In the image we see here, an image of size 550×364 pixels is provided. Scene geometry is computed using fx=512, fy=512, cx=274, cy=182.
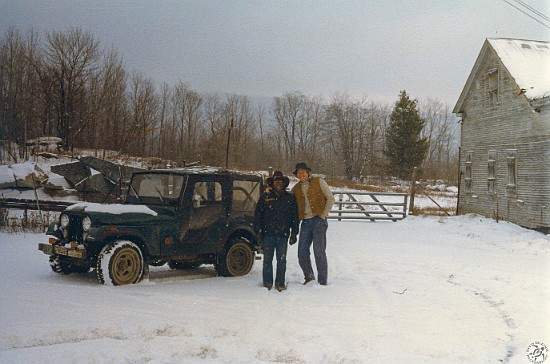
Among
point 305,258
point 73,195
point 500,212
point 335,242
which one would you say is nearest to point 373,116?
point 500,212

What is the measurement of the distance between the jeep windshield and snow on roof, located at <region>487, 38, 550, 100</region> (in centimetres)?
1600

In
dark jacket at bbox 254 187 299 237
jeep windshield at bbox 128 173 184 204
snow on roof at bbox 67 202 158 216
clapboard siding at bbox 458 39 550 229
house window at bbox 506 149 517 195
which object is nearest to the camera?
snow on roof at bbox 67 202 158 216

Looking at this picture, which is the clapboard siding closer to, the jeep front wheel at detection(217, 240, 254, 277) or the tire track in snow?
the tire track in snow

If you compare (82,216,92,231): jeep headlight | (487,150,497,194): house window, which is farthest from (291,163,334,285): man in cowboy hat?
(487,150,497,194): house window

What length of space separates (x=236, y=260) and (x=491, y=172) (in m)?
18.2

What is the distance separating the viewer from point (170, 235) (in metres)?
8.49

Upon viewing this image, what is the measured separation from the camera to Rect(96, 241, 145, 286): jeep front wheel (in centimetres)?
762

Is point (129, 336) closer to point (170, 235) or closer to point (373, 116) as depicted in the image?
point (170, 235)

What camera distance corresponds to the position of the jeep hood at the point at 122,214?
7.88m

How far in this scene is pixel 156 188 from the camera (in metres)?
9.16

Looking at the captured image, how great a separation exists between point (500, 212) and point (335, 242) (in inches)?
449

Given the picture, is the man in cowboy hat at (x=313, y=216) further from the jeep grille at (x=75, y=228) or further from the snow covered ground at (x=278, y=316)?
the jeep grille at (x=75, y=228)

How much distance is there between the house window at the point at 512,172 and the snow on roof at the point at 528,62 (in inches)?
113

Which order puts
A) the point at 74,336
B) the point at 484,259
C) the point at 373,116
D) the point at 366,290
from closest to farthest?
the point at 74,336
the point at 366,290
the point at 484,259
the point at 373,116
